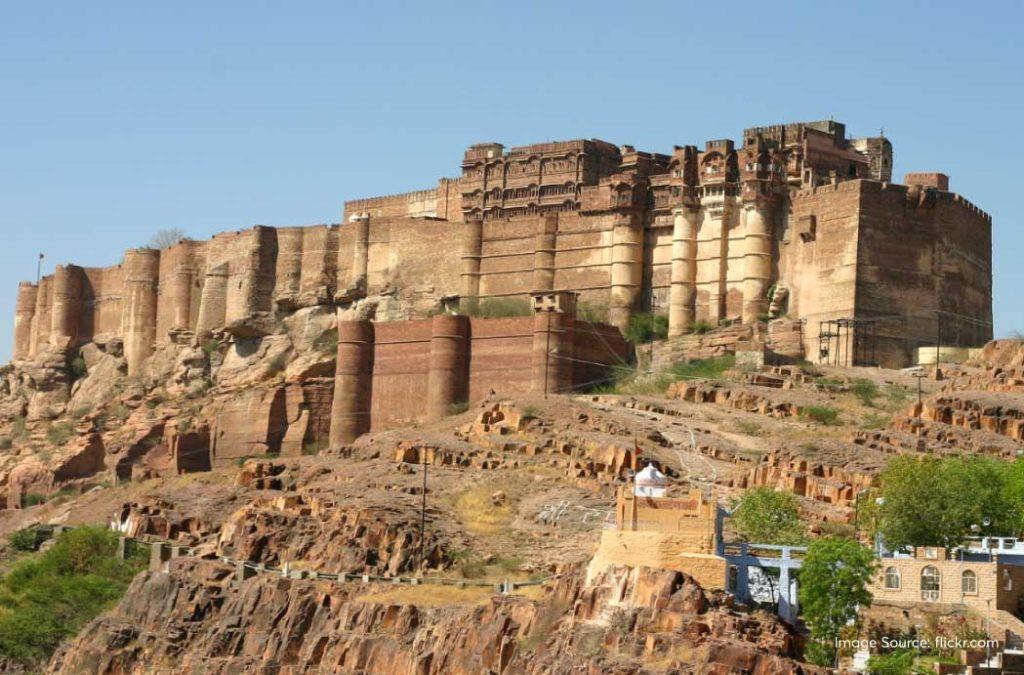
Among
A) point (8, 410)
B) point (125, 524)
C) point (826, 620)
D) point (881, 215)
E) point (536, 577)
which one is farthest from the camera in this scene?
point (8, 410)

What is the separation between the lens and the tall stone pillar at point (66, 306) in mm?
123125

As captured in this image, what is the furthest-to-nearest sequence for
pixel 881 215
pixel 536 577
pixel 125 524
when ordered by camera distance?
1. pixel 881 215
2. pixel 125 524
3. pixel 536 577

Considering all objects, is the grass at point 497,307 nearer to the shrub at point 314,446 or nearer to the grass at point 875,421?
the shrub at point 314,446

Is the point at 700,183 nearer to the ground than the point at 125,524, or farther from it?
farther from it

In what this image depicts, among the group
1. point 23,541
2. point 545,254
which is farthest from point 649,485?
point 545,254

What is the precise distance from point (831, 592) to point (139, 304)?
7238 cm

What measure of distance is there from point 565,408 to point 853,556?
35697mm

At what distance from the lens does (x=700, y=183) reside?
102000mm

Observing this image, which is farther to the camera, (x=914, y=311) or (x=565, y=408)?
(x=914, y=311)

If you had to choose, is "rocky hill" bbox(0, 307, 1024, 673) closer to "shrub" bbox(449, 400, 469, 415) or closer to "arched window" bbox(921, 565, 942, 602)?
"shrub" bbox(449, 400, 469, 415)

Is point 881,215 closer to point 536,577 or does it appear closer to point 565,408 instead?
point 565,408

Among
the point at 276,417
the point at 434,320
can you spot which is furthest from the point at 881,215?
the point at 276,417

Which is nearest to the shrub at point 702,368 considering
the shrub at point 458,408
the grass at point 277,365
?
the shrub at point 458,408

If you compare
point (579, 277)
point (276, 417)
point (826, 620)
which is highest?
point (579, 277)
